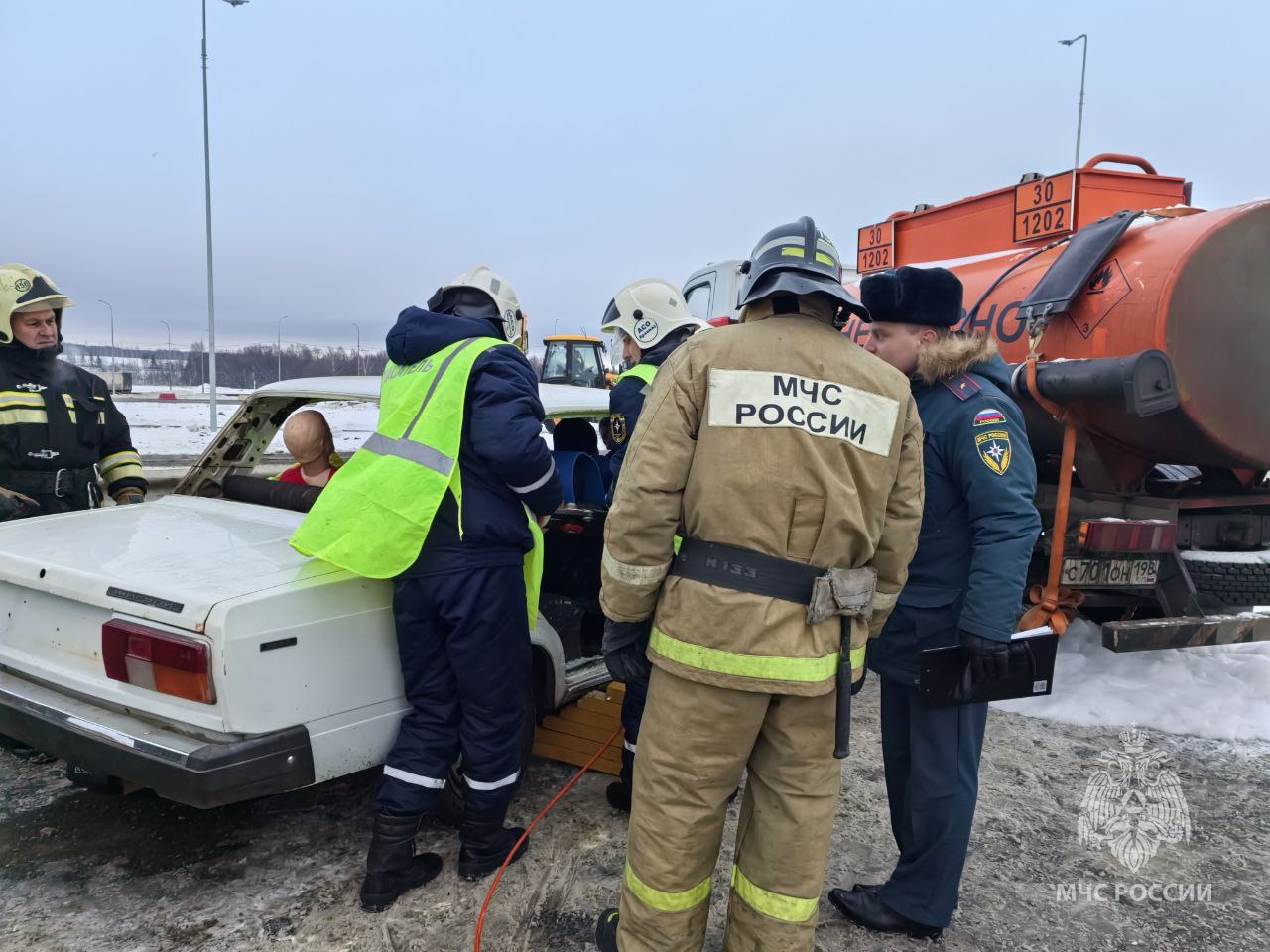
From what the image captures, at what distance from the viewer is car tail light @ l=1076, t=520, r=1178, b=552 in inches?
160

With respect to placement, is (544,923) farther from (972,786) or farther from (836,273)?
(836,273)

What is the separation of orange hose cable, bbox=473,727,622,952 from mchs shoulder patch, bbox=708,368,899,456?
5.49 feet

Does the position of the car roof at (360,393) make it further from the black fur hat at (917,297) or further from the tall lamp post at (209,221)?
the tall lamp post at (209,221)

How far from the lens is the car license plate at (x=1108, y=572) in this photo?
416 centimetres

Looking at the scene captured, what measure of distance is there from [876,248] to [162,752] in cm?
623

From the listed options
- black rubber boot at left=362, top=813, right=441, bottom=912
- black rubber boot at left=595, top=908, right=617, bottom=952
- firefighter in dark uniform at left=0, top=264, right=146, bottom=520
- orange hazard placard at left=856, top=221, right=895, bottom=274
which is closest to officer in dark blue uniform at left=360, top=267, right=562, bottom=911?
black rubber boot at left=362, top=813, right=441, bottom=912

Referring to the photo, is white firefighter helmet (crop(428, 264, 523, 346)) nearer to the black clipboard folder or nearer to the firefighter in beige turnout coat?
the firefighter in beige turnout coat

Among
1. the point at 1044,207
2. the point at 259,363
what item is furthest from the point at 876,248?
the point at 259,363

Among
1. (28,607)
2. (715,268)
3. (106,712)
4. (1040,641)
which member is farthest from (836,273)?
(715,268)

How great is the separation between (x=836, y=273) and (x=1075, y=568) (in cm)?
283

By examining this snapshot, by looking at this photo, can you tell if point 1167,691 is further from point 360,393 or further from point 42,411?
point 42,411

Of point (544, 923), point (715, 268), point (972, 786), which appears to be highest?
point (715, 268)

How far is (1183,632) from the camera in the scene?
4035mm

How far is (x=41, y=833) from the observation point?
9.45ft
